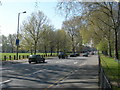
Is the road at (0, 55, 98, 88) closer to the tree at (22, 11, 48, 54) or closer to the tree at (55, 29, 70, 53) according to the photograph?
the tree at (22, 11, 48, 54)

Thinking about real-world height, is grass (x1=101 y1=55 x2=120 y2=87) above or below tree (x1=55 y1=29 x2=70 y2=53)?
below

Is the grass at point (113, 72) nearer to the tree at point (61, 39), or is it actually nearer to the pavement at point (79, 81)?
the pavement at point (79, 81)

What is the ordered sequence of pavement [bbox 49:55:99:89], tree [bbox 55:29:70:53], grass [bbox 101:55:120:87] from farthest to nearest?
tree [bbox 55:29:70:53] < grass [bbox 101:55:120:87] < pavement [bbox 49:55:99:89]

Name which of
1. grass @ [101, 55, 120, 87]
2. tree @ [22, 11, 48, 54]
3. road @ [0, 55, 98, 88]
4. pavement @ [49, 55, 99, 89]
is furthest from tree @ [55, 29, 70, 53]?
pavement @ [49, 55, 99, 89]

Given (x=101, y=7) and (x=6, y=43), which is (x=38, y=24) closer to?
(x=101, y=7)

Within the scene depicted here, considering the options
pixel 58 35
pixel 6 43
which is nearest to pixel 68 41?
pixel 58 35

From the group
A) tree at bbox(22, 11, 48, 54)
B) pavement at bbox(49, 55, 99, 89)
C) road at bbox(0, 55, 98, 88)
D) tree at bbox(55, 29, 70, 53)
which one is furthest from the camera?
tree at bbox(55, 29, 70, 53)

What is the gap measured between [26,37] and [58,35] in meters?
22.1

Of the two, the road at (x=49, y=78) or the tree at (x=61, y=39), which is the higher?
the tree at (x=61, y=39)

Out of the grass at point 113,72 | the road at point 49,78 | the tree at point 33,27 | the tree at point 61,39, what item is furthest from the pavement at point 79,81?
the tree at point 61,39

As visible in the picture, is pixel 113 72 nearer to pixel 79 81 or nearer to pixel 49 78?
pixel 79 81

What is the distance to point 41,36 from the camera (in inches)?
2144

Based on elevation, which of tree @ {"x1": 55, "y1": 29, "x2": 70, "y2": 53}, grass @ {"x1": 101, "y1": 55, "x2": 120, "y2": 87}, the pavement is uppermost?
tree @ {"x1": 55, "y1": 29, "x2": 70, "y2": 53}

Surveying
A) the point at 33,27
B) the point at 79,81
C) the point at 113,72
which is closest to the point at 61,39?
the point at 33,27
